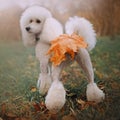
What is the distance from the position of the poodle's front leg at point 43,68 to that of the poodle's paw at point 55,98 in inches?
2.0

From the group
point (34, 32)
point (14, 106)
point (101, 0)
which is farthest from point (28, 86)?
point (101, 0)

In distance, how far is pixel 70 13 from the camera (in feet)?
7.32

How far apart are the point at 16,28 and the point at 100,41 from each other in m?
0.52

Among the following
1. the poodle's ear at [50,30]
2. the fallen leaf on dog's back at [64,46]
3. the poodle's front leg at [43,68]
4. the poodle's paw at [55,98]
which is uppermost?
the poodle's ear at [50,30]

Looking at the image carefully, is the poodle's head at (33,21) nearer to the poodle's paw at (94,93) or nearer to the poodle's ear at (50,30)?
the poodle's ear at (50,30)

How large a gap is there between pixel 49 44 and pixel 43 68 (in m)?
0.15

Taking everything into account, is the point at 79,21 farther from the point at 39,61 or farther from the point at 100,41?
the point at 39,61

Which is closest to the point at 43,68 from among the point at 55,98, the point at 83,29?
the point at 55,98

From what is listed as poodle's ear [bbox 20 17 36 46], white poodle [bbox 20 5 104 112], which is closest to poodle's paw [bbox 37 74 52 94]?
white poodle [bbox 20 5 104 112]

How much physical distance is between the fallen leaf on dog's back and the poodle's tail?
3cm

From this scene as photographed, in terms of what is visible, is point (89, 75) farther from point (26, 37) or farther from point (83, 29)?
point (26, 37)

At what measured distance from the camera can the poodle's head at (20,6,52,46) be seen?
2.10 m

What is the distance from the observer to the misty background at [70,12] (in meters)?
2.19

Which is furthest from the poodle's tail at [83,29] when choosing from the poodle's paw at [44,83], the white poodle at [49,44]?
the poodle's paw at [44,83]
